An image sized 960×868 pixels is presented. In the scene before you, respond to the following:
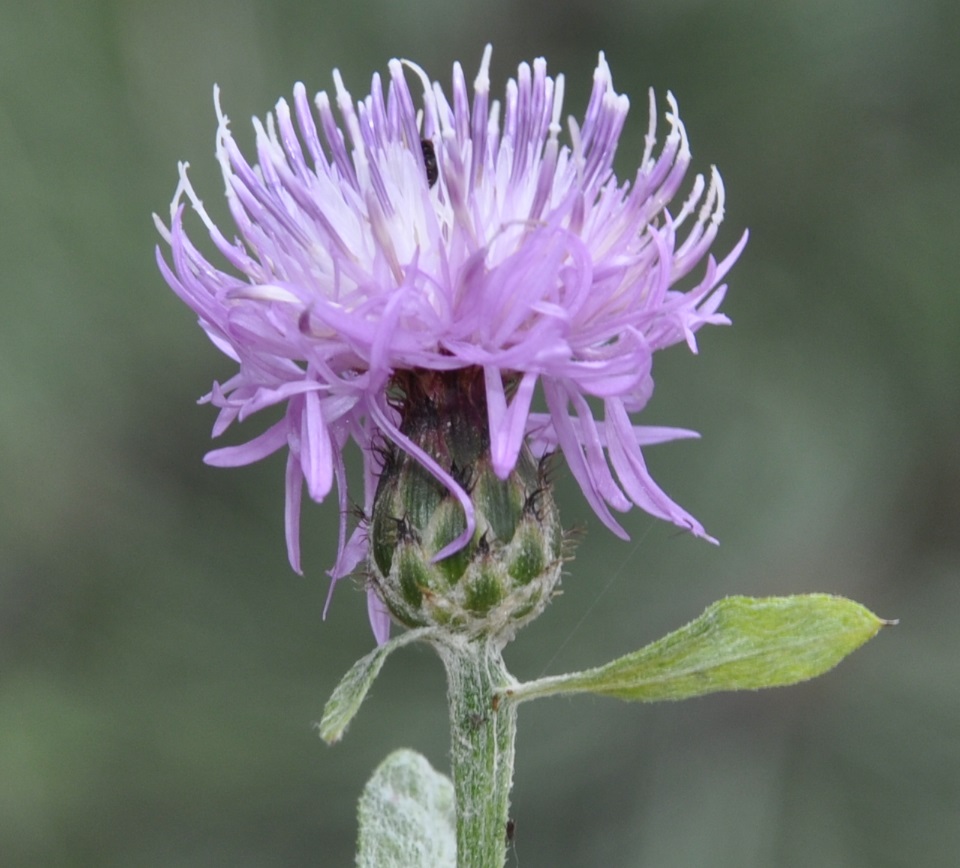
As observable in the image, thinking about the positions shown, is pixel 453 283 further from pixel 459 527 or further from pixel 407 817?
pixel 407 817

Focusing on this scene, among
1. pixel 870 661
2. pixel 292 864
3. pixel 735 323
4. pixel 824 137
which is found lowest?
pixel 292 864

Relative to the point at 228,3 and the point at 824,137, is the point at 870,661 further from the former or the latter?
the point at 228,3

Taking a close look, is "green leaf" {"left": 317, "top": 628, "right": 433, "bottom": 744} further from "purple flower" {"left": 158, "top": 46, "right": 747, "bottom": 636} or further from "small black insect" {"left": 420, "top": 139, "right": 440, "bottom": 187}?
"small black insect" {"left": 420, "top": 139, "right": 440, "bottom": 187}

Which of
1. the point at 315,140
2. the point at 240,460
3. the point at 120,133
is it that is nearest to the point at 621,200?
the point at 315,140

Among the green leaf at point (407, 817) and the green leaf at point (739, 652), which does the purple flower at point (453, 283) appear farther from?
the green leaf at point (407, 817)

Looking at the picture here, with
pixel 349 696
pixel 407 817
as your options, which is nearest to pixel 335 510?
pixel 407 817

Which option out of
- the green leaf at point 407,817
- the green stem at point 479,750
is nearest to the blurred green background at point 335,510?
the green leaf at point 407,817
